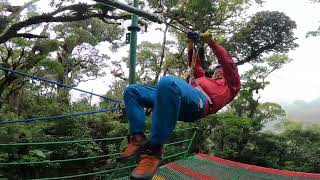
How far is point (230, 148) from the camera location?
8812mm

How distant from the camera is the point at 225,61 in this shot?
215 centimetres

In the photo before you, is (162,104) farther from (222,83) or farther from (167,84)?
(222,83)

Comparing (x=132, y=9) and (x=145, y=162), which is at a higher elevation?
(x=132, y=9)

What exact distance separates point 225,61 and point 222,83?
0.16m

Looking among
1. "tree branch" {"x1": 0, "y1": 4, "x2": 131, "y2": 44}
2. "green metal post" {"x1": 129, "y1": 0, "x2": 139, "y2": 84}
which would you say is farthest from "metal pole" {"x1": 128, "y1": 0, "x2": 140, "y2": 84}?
"tree branch" {"x1": 0, "y1": 4, "x2": 131, "y2": 44}

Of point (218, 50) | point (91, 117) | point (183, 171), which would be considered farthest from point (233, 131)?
point (218, 50)

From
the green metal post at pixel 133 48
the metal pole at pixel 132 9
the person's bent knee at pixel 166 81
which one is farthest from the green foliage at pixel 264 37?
the person's bent knee at pixel 166 81

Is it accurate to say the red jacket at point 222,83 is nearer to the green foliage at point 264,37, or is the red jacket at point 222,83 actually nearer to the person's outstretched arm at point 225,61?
the person's outstretched arm at point 225,61

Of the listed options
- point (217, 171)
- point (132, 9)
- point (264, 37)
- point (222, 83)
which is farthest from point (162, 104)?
point (264, 37)

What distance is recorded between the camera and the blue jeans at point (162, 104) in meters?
1.74

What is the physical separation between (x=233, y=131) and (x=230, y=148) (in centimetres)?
65

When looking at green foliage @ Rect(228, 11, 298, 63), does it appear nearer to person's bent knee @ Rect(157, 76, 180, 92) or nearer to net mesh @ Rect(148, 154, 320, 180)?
net mesh @ Rect(148, 154, 320, 180)

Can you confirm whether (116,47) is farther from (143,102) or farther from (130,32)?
(143,102)

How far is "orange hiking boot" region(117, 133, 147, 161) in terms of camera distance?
174 cm
